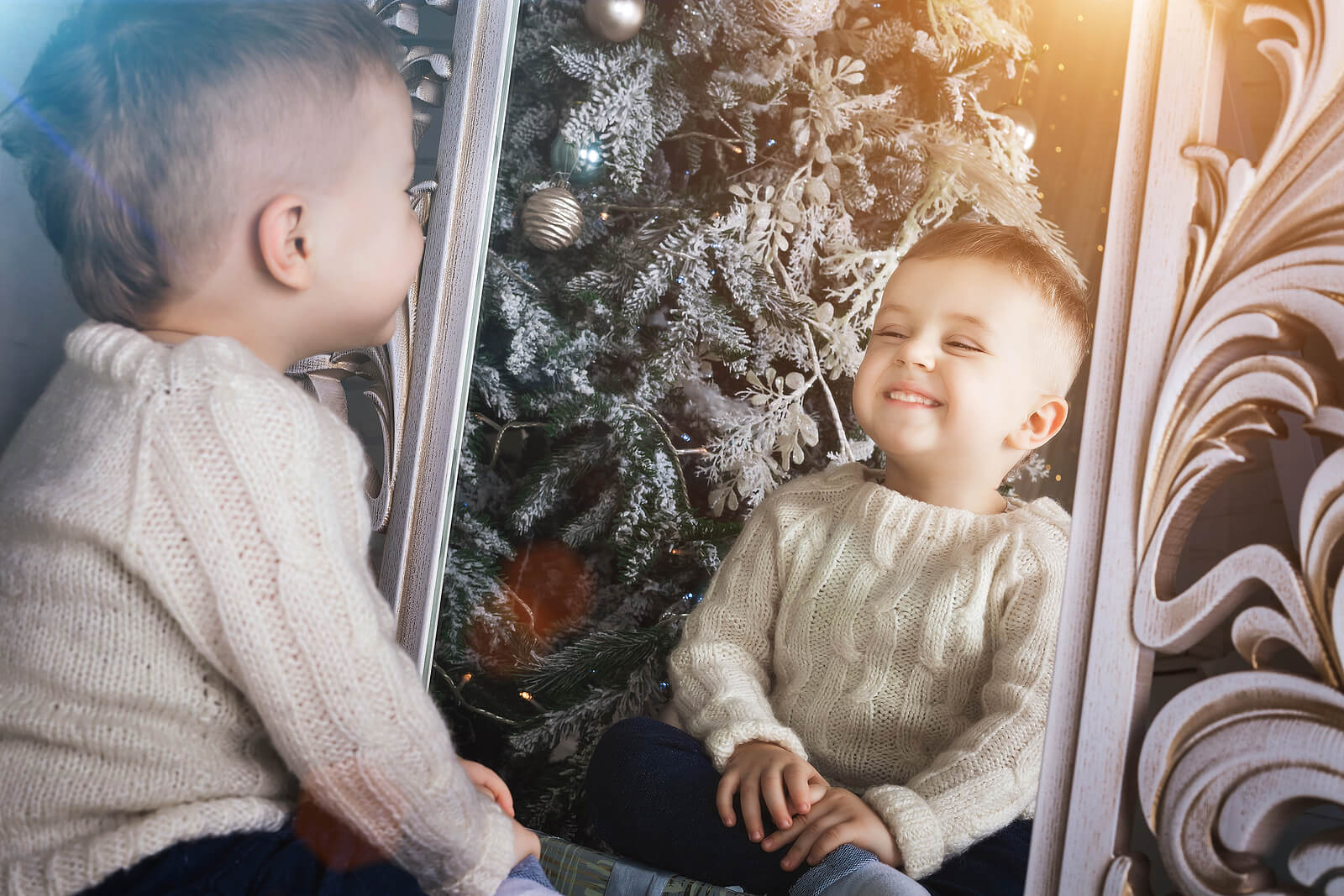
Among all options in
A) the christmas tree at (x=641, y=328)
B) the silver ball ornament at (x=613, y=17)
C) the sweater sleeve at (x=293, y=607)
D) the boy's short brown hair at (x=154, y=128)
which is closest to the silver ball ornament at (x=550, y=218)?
the christmas tree at (x=641, y=328)

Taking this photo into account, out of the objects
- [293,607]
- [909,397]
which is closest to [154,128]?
[293,607]

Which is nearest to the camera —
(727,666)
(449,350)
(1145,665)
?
(1145,665)

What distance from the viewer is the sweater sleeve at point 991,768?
69 cm

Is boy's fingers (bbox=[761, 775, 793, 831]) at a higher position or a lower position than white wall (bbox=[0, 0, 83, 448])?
lower

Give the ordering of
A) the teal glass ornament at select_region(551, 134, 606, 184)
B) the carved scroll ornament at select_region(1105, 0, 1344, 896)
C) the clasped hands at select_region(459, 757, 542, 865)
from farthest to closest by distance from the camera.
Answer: the teal glass ornament at select_region(551, 134, 606, 184), the clasped hands at select_region(459, 757, 542, 865), the carved scroll ornament at select_region(1105, 0, 1344, 896)

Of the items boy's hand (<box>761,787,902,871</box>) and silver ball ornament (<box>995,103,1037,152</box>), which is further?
silver ball ornament (<box>995,103,1037,152</box>)

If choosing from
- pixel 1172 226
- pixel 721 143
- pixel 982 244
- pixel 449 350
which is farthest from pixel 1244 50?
pixel 449 350

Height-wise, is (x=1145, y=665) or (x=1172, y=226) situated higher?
(x=1172, y=226)

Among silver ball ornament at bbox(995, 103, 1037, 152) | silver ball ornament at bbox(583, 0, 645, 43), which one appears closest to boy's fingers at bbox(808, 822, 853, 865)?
silver ball ornament at bbox(995, 103, 1037, 152)

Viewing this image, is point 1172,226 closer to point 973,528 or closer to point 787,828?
point 973,528

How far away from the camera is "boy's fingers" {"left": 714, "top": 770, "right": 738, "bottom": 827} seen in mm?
752

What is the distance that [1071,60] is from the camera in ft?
2.46

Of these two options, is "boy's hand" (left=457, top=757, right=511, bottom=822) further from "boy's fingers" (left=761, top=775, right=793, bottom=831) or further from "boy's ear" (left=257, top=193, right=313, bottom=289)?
"boy's ear" (left=257, top=193, right=313, bottom=289)

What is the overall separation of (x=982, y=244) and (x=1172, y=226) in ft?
0.70
